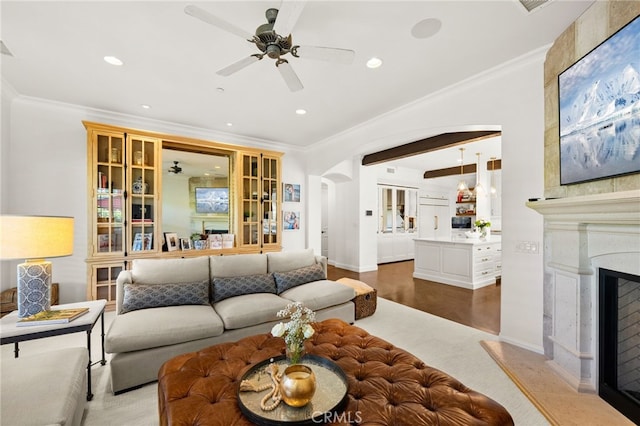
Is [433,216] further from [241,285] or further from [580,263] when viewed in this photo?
[241,285]

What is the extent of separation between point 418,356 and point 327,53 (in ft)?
9.15

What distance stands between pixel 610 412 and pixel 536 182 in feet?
5.88

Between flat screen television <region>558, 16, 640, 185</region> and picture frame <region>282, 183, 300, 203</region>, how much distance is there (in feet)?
14.8

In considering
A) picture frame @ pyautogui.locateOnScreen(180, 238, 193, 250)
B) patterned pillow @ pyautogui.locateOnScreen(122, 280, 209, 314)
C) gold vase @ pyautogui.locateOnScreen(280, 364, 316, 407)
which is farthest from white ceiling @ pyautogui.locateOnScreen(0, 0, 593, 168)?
gold vase @ pyautogui.locateOnScreen(280, 364, 316, 407)

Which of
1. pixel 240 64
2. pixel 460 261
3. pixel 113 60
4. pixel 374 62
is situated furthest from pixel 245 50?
pixel 460 261

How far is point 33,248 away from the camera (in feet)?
5.90

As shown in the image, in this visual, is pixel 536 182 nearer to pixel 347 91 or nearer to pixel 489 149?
pixel 347 91

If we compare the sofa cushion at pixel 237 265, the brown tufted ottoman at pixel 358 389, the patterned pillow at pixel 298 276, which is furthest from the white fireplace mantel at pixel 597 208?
the sofa cushion at pixel 237 265

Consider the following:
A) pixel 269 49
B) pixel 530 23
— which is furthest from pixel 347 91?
pixel 530 23

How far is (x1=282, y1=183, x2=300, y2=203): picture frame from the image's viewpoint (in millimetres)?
5836

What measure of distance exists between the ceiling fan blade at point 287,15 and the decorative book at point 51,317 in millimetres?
2446

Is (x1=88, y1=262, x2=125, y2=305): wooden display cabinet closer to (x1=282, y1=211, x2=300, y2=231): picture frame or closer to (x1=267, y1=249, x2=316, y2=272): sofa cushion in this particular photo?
(x1=267, y1=249, x2=316, y2=272): sofa cushion

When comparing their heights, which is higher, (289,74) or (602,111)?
(289,74)

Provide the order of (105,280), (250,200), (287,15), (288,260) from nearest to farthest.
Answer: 1. (287,15)
2. (288,260)
3. (105,280)
4. (250,200)
